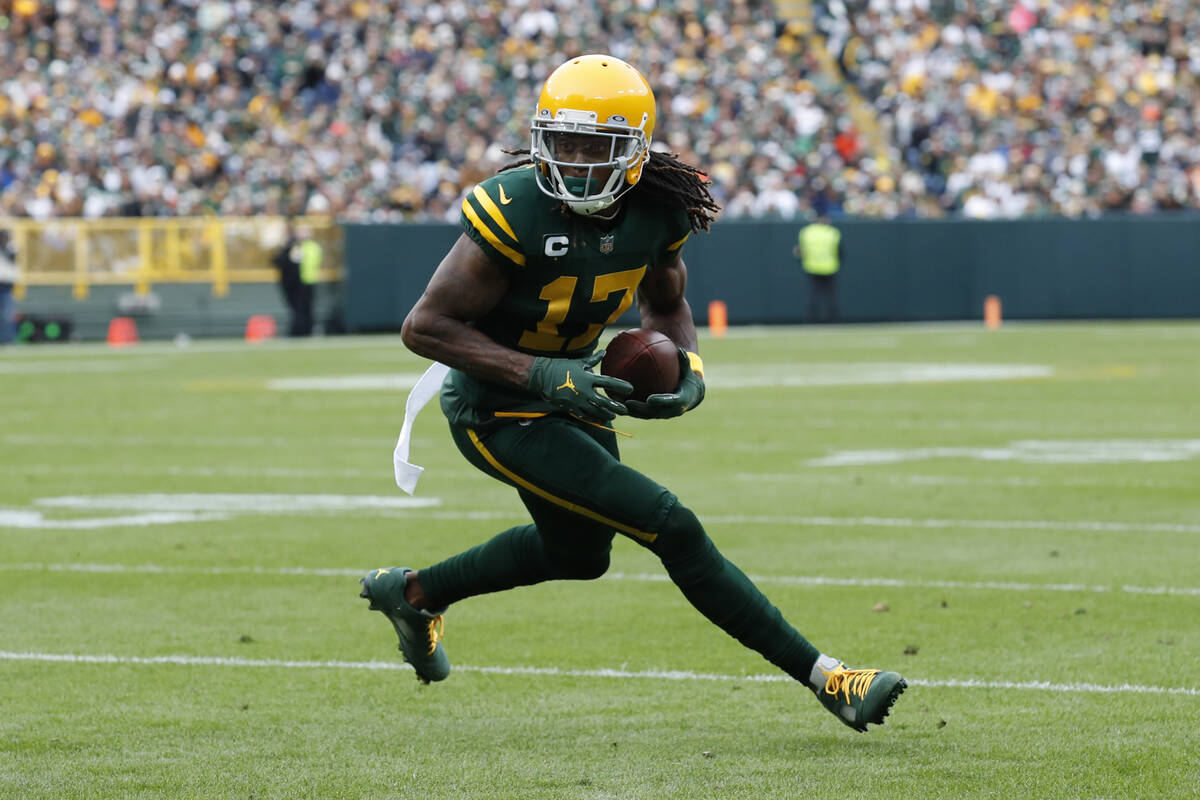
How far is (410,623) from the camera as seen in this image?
532 cm

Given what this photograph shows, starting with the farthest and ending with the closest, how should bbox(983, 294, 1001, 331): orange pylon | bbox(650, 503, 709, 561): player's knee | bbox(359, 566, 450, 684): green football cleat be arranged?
bbox(983, 294, 1001, 331): orange pylon → bbox(359, 566, 450, 684): green football cleat → bbox(650, 503, 709, 561): player's knee

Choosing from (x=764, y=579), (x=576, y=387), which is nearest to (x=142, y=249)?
Result: (x=764, y=579)

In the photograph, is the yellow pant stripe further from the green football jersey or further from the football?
the football

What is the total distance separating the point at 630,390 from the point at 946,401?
11.7 m

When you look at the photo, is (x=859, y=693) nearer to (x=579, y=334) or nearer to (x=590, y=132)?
(x=579, y=334)

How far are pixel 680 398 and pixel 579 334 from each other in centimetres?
42

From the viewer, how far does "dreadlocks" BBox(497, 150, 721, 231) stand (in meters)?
4.98

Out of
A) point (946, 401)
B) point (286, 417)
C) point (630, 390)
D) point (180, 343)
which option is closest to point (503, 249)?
point (630, 390)

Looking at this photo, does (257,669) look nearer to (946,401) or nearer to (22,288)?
(946,401)

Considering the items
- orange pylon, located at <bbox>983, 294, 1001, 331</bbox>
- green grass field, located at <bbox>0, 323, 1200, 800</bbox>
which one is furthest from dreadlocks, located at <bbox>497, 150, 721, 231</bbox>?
orange pylon, located at <bbox>983, 294, 1001, 331</bbox>

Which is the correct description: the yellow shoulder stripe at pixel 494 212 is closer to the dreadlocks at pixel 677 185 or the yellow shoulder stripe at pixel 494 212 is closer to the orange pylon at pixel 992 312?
the dreadlocks at pixel 677 185

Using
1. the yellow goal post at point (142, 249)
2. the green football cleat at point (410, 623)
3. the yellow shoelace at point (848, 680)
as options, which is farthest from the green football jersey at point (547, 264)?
the yellow goal post at point (142, 249)

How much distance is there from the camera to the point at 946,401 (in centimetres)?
1597

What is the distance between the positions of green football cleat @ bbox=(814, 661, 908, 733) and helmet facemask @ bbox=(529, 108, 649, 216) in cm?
127
